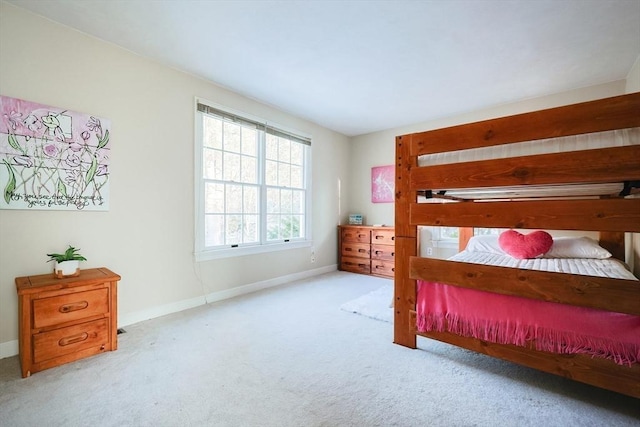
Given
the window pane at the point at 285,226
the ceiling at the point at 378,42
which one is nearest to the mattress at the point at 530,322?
the ceiling at the point at 378,42

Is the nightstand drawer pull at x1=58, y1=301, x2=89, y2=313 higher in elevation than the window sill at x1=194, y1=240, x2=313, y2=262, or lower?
lower

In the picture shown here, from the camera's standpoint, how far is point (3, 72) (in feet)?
6.32

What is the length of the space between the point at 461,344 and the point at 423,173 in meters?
1.16

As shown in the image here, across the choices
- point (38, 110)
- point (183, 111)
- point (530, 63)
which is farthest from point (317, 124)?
point (38, 110)

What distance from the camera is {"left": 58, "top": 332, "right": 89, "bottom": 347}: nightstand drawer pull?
1.83 meters

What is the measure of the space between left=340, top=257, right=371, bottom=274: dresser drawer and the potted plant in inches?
140

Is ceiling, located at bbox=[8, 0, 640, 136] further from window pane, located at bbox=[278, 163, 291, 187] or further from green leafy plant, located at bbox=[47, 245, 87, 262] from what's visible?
green leafy plant, located at bbox=[47, 245, 87, 262]

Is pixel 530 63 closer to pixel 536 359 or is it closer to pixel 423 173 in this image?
pixel 423 173

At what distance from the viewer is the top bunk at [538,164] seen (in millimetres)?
1387

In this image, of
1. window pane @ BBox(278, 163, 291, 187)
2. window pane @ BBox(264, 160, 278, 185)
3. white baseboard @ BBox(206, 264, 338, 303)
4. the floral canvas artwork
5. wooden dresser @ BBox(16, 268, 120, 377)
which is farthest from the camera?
window pane @ BBox(278, 163, 291, 187)

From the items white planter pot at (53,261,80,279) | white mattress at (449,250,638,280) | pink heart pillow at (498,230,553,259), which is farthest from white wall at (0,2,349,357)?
pink heart pillow at (498,230,553,259)

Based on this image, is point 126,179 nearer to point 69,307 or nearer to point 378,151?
point 69,307

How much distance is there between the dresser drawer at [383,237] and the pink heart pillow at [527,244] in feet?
5.11

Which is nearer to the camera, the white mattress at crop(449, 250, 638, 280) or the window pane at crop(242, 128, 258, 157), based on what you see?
the white mattress at crop(449, 250, 638, 280)
